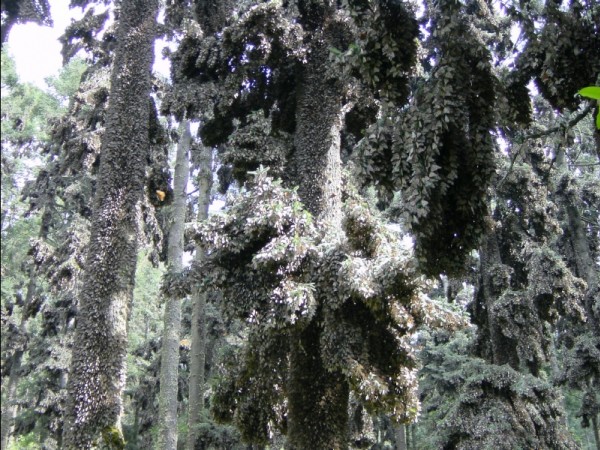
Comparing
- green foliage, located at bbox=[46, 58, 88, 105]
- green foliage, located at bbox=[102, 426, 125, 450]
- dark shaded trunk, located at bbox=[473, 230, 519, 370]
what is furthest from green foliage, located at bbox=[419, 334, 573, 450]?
green foliage, located at bbox=[46, 58, 88, 105]

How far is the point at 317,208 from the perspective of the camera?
8477 mm

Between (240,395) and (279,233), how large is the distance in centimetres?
242

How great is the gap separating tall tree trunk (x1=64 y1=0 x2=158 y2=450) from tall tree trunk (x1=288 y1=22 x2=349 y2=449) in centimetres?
228

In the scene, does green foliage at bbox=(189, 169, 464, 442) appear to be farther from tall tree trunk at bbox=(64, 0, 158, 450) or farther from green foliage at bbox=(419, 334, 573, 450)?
green foliage at bbox=(419, 334, 573, 450)

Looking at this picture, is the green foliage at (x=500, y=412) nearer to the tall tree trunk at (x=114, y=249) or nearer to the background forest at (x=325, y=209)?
the background forest at (x=325, y=209)

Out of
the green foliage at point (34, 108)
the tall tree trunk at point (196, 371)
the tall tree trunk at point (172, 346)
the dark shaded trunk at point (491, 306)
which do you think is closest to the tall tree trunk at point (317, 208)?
the tall tree trunk at point (172, 346)

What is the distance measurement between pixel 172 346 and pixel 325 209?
478 cm

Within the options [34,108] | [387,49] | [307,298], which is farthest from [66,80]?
[387,49]

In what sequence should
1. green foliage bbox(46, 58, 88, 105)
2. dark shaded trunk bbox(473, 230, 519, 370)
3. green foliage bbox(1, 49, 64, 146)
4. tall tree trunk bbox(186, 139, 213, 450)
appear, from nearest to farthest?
tall tree trunk bbox(186, 139, 213, 450), dark shaded trunk bbox(473, 230, 519, 370), green foliage bbox(1, 49, 64, 146), green foliage bbox(46, 58, 88, 105)

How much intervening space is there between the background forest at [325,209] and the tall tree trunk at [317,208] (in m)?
0.03

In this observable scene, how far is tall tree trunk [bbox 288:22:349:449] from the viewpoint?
23.5 feet

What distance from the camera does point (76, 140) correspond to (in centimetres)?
1260

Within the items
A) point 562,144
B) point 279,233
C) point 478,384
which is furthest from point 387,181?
point 478,384

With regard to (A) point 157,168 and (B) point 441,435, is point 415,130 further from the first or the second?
(B) point 441,435
